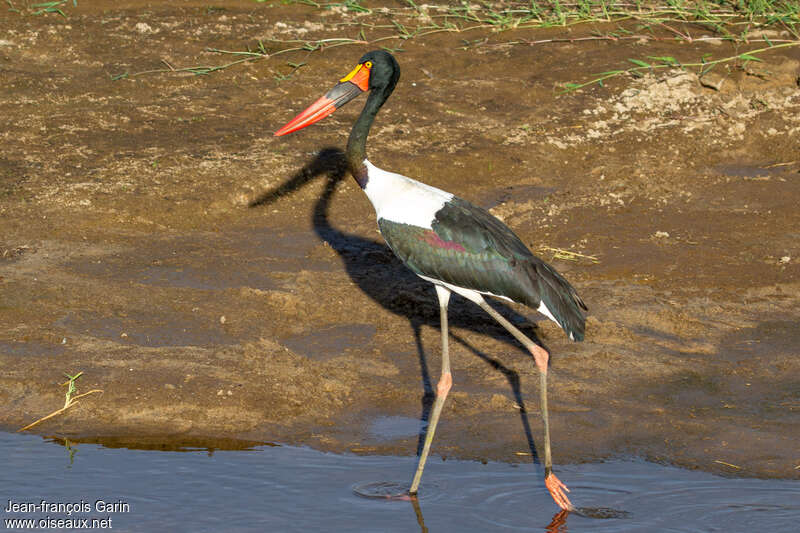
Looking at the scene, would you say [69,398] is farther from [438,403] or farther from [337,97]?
[337,97]

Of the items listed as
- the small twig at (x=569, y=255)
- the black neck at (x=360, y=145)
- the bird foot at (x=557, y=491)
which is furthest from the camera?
the small twig at (x=569, y=255)

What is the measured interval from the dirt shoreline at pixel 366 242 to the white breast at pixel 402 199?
0.88 m

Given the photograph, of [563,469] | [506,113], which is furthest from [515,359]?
[506,113]

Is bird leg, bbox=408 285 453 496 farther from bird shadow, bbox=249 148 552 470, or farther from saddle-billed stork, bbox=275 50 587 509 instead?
bird shadow, bbox=249 148 552 470

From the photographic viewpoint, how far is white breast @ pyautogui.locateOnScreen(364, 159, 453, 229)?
5.33 metres

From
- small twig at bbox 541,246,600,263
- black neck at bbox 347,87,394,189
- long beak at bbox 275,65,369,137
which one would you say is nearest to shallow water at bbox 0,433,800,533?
black neck at bbox 347,87,394,189

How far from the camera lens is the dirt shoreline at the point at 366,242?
5281 mm

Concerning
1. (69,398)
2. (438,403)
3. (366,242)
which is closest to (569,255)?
(366,242)

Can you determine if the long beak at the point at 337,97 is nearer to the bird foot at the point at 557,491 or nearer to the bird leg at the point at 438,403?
the bird leg at the point at 438,403

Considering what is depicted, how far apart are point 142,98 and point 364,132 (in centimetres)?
399

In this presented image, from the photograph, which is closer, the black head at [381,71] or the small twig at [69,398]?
the small twig at [69,398]

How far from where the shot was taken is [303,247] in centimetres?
721

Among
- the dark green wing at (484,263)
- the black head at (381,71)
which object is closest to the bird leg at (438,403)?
the dark green wing at (484,263)

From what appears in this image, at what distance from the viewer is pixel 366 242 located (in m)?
7.29
